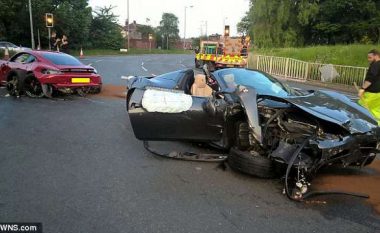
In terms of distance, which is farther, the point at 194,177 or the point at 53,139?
the point at 53,139

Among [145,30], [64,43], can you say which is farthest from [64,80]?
[145,30]

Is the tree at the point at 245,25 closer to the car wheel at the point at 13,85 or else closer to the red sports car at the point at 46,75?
the red sports car at the point at 46,75

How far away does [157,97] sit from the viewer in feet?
19.2

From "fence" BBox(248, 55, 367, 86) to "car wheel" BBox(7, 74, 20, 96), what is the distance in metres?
14.2

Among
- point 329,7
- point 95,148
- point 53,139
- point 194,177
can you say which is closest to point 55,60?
point 53,139

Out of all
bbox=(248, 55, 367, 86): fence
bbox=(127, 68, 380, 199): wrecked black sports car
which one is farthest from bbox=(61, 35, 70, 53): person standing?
bbox=(127, 68, 380, 199): wrecked black sports car

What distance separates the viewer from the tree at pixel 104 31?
60.7m

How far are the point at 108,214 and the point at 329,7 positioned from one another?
1452 inches

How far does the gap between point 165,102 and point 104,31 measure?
192 ft

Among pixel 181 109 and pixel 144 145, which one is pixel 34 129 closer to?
pixel 144 145

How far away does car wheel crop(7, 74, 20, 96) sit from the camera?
38.2 feet

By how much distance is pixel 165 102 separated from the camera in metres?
5.81

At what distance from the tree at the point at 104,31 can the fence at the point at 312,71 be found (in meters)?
38.9

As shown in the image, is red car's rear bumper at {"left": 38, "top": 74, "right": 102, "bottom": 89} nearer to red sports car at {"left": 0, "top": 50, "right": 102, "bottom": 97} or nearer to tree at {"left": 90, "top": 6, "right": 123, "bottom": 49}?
red sports car at {"left": 0, "top": 50, "right": 102, "bottom": 97}
